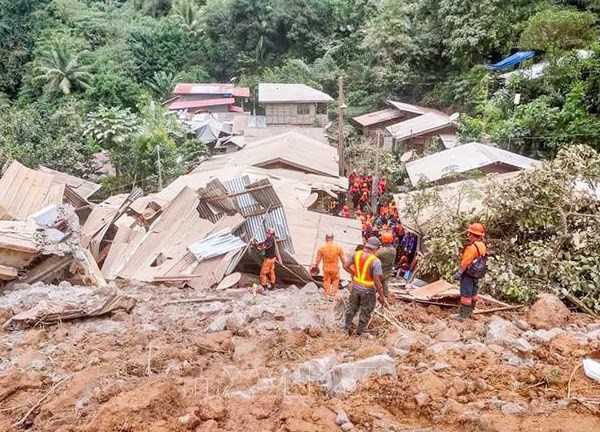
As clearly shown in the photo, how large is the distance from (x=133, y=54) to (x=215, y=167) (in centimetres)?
2431

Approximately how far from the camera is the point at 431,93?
98.9 ft

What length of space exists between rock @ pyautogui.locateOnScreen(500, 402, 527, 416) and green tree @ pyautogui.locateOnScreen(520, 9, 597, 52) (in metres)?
19.1

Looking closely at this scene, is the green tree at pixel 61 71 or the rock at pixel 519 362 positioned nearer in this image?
the rock at pixel 519 362

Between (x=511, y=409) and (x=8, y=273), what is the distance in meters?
7.89

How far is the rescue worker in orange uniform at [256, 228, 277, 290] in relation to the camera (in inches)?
399

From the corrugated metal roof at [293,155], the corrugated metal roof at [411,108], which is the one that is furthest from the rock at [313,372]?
the corrugated metal roof at [411,108]

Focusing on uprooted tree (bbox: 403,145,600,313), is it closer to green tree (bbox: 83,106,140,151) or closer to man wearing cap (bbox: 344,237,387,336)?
man wearing cap (bbox: 344,237,387,336)

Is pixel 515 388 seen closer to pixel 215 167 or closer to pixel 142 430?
pixel 142 430

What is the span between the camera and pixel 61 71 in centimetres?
3422

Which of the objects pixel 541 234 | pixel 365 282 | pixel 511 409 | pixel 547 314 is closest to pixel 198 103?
pixel 541 234

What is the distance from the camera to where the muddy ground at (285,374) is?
14.4 ft

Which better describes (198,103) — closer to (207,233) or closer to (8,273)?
(207,233)

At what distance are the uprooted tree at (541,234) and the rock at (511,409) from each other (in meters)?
4.03

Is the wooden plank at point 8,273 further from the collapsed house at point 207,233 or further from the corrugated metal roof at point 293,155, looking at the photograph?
the corrugated metal roof at point 293,155
